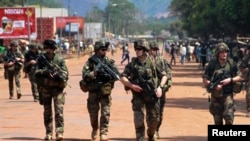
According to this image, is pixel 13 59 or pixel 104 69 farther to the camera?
pixel 13 59

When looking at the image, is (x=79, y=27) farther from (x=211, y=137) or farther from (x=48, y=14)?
(x=211, y=137)

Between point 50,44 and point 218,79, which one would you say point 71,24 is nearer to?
point 50,44

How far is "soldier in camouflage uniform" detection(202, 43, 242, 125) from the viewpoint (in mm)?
12477

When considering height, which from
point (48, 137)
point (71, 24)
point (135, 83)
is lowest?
point (71, 24)

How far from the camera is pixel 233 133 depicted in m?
9.75

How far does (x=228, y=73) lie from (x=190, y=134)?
2.95m

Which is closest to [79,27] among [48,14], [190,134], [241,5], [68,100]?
[48,14]

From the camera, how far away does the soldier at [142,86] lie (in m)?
12.3

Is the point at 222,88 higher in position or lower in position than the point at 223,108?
higher

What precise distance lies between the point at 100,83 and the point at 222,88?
241 centimetres

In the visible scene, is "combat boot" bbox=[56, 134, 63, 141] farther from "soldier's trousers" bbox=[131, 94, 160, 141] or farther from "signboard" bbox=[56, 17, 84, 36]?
"signboard" bbox=[56, 17, 84, 36]

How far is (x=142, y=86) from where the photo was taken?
12.3 m

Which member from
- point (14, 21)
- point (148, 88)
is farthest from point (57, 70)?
point (14, 21)

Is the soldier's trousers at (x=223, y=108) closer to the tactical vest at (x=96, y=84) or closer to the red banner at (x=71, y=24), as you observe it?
the tactical vest at (x=96, y=84)
